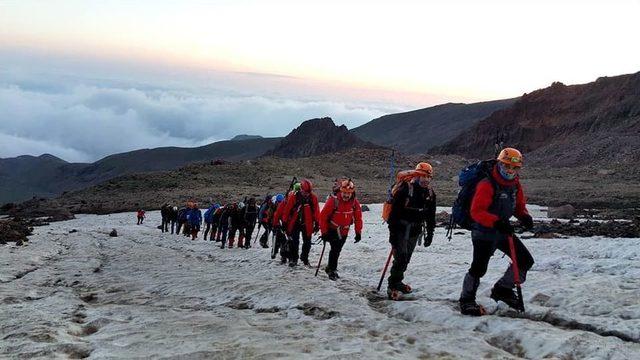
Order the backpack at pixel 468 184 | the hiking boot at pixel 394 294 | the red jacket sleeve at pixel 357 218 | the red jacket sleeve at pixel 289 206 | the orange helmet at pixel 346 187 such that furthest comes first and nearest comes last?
the red jacket sleeve at pixel 289 206 → the orange helmet at pixel 346 187 → the red jacket sleeve at pixel 357 218 → the hiking boot at pixel 394 294 → the backpack at pixel 468 184

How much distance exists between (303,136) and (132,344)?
16424cm

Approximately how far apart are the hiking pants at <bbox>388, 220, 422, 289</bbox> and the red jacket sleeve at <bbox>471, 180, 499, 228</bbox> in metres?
2.16

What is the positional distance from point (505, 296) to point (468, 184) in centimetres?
168

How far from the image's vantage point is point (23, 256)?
1641 centimetres

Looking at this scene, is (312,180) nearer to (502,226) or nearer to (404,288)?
(404,288)

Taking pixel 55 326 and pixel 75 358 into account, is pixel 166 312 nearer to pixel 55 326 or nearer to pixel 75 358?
pixel 55 326

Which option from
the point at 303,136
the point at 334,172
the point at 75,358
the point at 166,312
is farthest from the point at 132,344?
the point at 303,136

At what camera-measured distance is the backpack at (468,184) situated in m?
8.15

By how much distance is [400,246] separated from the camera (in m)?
10.2

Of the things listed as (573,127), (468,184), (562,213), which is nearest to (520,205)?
(468,184)

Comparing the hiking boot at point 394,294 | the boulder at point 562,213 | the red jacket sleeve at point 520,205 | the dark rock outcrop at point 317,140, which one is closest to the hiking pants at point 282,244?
the hiking boot at point 394,294

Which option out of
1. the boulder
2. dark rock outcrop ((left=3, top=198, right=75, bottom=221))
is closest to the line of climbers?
the boulder

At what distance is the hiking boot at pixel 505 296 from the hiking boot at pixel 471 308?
356 mm

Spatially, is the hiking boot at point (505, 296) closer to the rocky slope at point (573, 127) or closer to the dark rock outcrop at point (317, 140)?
the rocky slope at point (573, 127)
